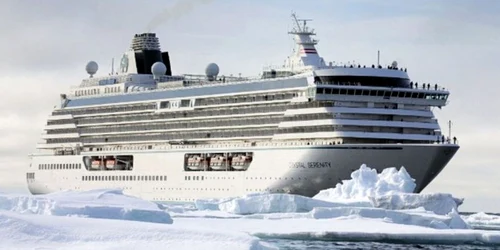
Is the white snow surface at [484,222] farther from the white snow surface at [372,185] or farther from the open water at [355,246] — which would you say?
the open water at [355,246]

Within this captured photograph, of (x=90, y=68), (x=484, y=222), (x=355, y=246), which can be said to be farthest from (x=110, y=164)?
(x=355, y=246)

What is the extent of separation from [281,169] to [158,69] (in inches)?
850

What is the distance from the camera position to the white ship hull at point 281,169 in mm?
55719

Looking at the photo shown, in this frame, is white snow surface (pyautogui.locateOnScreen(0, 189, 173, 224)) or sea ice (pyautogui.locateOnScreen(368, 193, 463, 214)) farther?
sea ice (pyautogui.locateOnScreen(368, 193, 463, 214))

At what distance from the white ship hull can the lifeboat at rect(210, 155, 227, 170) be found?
0.39 m

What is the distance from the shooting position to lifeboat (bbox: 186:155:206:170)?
65312 millimetres

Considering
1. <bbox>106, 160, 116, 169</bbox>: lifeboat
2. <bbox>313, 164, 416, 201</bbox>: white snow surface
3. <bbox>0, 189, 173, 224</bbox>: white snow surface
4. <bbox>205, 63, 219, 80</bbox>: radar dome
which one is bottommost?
<bbox>0, 189, 173, 224</bbox>: white snow surface

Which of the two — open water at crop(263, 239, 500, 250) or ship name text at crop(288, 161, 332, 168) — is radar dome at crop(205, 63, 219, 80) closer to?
ship name text at crop(288, 161, 332, 168)

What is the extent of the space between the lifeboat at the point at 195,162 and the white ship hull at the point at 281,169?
14.8 inches

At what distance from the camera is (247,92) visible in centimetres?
6316

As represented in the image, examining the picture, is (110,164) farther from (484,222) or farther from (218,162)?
(484,222)

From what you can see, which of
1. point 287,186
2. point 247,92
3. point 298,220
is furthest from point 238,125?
point 298,220

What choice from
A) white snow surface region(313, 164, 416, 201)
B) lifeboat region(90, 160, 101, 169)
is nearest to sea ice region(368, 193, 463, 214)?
white snow surface region(313, 164, 416, 201)

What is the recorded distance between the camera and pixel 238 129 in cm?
6388
